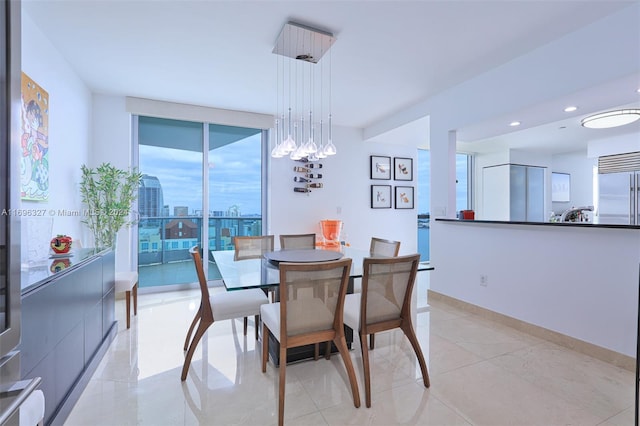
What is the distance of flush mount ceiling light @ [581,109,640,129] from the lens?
317 centimetres

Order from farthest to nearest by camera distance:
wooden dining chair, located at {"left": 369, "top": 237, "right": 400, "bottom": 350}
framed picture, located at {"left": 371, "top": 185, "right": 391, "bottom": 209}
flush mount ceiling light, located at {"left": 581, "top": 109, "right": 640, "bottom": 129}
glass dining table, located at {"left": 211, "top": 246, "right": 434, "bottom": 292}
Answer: framed picture, located at {"left": 371, "top": 185, "right": 391, "bottom": 209}
flush mount ceiling light, located at {"left": 581, "top": 109, "right": 640, "bottom": 129}
wooden dining chair, located at {"left": 369, "top": 237, "right": 400, "bottom": 350}
glass dining table, located at {"left": 211, "top": 246, "right": 434, "bottom": 292}

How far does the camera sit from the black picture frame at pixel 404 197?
219 inches

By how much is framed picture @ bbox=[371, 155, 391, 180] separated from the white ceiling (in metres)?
1.86

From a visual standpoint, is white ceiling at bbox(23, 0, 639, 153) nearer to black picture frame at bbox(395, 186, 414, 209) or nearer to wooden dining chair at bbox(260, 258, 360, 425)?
wooden dining chair at bbox(260, 258, 360, 425)

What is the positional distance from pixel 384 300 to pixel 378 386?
57cm

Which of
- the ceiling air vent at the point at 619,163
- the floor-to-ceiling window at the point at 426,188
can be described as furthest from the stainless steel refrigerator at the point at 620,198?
the floor-to-ceiling window at the point at 426,188

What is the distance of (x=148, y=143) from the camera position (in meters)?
4.12

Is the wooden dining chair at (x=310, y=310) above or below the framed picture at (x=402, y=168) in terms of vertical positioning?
below

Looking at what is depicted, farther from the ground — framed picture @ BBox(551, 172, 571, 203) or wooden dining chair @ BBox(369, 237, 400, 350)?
framed picture @ BBox(551, 172, 571, 203)

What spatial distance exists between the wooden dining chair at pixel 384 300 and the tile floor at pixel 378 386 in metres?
0.22

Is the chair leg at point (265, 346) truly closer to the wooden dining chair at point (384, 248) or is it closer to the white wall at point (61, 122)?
the wooden dining chair at point (384, 248)

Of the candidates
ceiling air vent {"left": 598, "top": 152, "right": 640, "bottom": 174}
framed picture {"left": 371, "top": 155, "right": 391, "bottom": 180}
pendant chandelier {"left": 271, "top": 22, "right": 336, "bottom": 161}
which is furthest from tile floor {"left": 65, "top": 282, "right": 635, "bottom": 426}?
ceiling air vent {"left": 598, "top": 152, "right": 640, "bottom": 174}

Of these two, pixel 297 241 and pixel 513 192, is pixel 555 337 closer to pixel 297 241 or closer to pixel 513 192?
pixel 297 241

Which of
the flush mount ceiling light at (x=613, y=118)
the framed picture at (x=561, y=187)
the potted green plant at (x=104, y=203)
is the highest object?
the flush mount ceiling light at (x=613, y=118)
